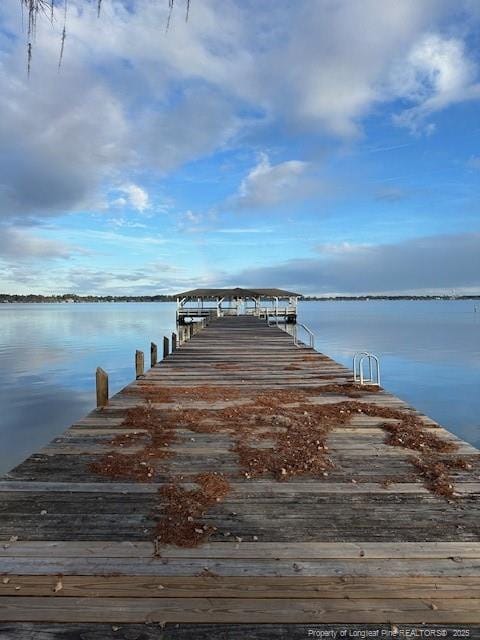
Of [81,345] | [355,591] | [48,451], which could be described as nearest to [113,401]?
[48,451]

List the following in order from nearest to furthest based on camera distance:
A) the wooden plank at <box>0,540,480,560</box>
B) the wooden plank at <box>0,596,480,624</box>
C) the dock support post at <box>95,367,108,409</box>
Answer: the wooden plank at <box>0,596,480,624</box> < the wooden plank at <box>0,540,480,560</box> < the dock support post at <box>95,367,108,409</box>

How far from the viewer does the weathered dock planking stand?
8.19ft

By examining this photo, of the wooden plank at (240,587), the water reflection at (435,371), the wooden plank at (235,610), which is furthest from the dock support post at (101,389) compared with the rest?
the water reflection at (435,371)

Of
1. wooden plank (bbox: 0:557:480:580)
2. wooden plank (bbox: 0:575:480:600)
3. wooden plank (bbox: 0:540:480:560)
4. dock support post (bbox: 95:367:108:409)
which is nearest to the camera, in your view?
wooden plank (bbox: 0:575:480:600)

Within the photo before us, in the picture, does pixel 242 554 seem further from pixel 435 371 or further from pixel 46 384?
pixel 435 371

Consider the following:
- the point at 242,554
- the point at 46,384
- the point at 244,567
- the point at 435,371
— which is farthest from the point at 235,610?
the point at 435,371

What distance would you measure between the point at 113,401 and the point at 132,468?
11.8 feet

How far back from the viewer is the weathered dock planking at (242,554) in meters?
2.50

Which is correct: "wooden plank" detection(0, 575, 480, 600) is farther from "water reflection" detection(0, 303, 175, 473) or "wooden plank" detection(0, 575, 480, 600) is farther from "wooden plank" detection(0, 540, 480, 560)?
"water reflection" detection(0, 303, 175, 473)

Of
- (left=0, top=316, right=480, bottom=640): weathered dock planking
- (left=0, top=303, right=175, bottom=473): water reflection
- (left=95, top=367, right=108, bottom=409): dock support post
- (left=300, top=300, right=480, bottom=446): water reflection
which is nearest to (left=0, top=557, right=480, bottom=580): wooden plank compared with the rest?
(left=0, top=316, right=480, bottom=640): weathered dock planking

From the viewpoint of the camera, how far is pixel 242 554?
311 centimetres

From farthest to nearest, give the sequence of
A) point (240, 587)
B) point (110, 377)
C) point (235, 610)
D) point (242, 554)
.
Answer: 1. point (110, 377)
2. point (242, 554)
3. point (240, 587)
4. point (235, 610)

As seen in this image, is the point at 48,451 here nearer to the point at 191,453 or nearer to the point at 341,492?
the point at 191,453

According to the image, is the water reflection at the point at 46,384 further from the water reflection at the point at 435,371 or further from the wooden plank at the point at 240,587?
the water reflection at the point at 435,371
